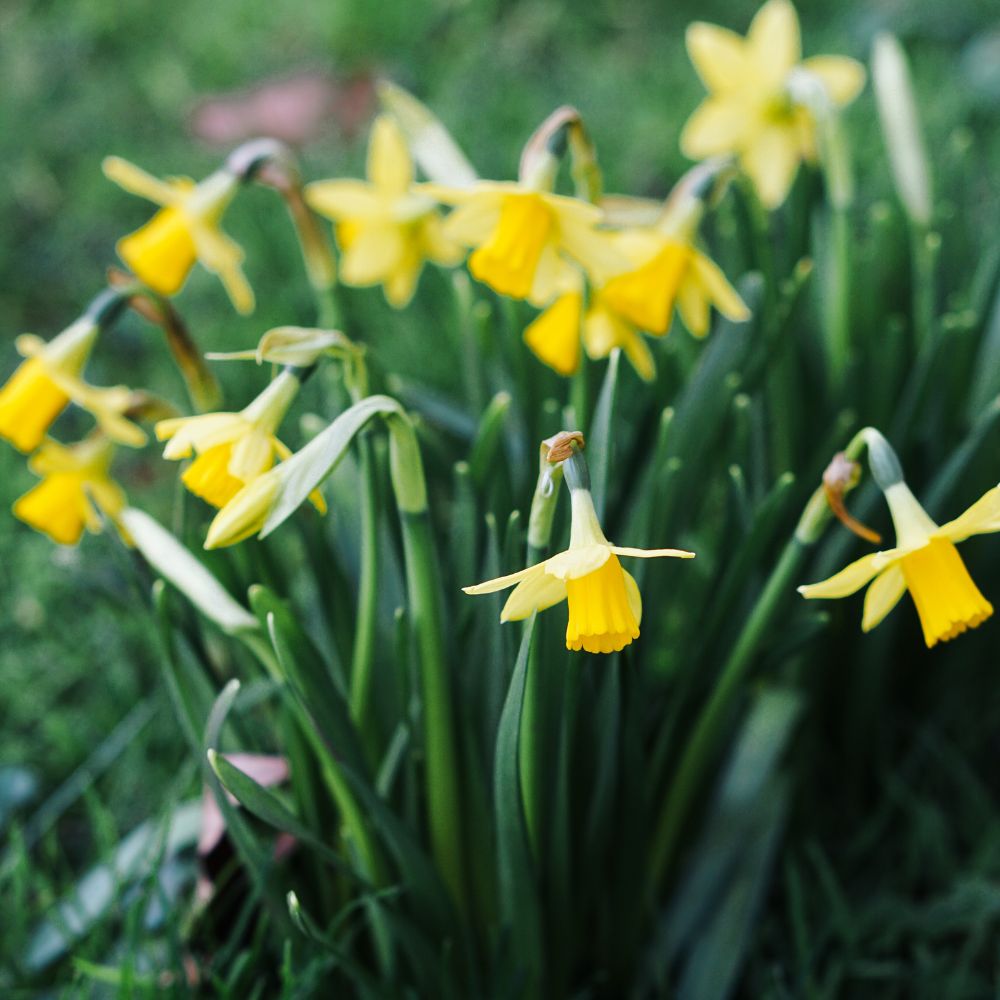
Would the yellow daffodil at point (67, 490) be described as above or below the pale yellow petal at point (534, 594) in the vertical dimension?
above

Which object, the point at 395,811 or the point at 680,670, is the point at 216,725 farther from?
the point at 680,670

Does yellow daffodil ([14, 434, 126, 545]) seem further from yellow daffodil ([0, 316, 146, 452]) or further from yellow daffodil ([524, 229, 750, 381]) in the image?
yellow daffodil ([524, 229, 750, 381])

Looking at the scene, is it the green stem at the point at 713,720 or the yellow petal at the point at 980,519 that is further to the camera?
the green stem at the point at 713,720

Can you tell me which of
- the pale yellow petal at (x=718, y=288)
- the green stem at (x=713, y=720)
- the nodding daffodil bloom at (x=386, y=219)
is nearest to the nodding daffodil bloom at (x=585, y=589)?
the green stem at (x=713, y=720)

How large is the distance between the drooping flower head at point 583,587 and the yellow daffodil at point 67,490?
0.60 m

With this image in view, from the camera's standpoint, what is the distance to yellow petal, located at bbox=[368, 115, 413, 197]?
1449mm

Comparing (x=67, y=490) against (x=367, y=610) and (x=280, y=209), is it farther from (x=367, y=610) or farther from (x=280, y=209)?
(x=280, y=209)

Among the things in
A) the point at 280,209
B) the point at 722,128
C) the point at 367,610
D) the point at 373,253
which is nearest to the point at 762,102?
the point at 722,128

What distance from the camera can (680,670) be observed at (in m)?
1.26

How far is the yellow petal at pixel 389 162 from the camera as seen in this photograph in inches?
57.1

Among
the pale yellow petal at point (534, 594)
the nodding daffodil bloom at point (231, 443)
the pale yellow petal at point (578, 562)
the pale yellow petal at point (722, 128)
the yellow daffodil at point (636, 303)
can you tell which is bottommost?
the pale yellow petal at point (534, 594)

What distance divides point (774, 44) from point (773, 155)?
15cm

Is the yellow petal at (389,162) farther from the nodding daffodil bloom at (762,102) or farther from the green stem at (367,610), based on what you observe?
the green stem at (367,610)

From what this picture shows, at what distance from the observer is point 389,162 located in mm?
1457
